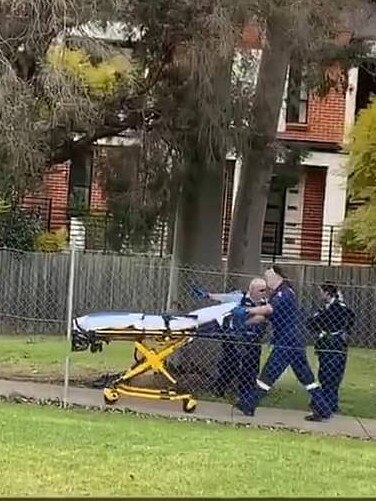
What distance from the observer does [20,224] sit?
79.6 ft

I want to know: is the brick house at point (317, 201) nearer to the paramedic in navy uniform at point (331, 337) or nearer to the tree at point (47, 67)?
the paramedic in navy uniform at point (331, 337)

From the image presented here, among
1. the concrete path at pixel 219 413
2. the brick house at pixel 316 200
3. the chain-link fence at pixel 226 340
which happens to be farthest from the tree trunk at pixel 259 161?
the brick house at pixel 316 200

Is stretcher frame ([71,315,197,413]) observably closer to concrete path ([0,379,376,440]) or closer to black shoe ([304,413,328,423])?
concrete path ([0,379,376,440])

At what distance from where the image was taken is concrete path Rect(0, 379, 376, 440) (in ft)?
37.6

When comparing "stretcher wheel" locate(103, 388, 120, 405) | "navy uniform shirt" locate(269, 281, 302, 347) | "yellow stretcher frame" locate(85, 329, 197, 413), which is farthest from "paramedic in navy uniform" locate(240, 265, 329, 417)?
"stretcher wheel" locate(103, 388, 120, 405)

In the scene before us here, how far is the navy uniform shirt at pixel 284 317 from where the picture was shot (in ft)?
37.8

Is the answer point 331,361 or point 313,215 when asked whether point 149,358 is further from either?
point 313,215

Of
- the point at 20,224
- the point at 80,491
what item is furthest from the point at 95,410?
the point at 20,224

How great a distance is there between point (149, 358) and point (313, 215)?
704 inches

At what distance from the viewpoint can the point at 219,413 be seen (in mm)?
11977

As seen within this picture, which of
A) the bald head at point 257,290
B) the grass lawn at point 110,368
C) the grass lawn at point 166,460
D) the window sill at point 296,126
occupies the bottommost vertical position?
the grass lawn at point 110,368

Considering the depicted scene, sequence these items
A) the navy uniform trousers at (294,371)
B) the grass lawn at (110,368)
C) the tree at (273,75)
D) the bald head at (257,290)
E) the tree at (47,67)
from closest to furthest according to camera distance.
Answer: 1. the tree at (47,67)
2. the tree at (273,75)
3. the navy uniform trousers at (294,371)
4. the bald head at (257,290)
5. the grass lawn at (110,368)

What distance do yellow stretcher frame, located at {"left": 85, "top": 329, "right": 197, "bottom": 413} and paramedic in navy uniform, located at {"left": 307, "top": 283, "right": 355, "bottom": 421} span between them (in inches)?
58.8

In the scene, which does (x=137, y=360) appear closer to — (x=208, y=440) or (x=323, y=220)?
(x=208, y=440)
